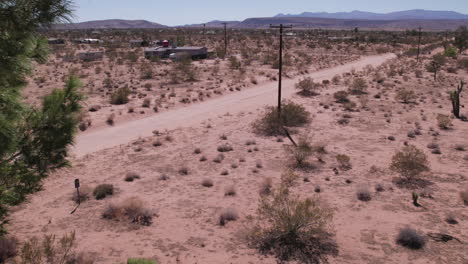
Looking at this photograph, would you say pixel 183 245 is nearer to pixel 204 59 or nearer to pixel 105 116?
pixel 105 116

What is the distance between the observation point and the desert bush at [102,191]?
12.3 meters

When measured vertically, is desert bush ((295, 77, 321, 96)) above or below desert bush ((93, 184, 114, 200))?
above

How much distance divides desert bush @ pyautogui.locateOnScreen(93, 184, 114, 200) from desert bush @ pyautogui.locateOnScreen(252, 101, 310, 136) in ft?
32.8

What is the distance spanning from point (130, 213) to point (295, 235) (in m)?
4.95

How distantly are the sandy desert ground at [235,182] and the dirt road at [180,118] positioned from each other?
10cm

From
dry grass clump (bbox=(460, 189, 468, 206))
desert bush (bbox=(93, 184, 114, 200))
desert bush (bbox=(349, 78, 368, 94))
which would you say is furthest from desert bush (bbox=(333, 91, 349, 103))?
desert bush (bbox=(93, 184, 114, 200))

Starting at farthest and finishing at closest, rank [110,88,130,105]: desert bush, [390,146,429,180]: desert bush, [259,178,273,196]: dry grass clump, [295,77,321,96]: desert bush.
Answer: [295,77,321,96]: desert bush
[110,88,130,105]: desert bush
[390,146,429,180]: desert bush
[259,178,273,196]: dry grass clump

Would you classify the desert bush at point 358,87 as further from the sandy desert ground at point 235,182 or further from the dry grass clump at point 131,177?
the dry grass clump at point 131,177

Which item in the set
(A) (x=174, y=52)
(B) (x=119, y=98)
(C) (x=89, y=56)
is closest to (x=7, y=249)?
(B) (x=119, y=98)

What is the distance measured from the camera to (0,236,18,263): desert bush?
884 centimetres

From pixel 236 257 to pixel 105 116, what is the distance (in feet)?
55.9

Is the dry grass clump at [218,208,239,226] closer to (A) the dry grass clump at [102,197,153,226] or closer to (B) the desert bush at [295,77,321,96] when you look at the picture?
(A) the dry grass clump at [102,197,153,226]

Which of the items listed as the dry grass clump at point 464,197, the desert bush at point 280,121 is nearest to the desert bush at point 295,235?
the dry grass clump at point 464,197

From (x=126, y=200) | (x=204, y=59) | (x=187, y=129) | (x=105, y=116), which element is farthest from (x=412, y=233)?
(x=204, y=59)
